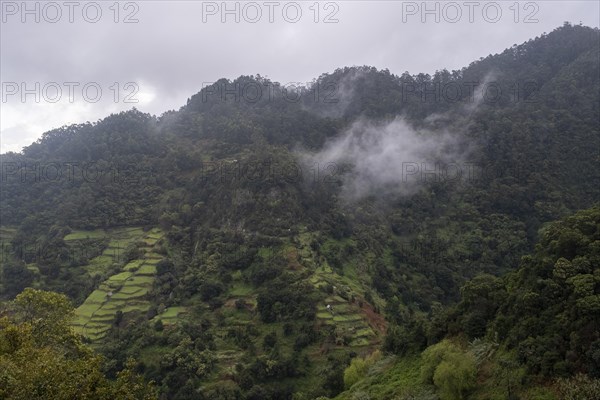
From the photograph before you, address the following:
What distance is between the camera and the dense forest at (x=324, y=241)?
1914 centimetres

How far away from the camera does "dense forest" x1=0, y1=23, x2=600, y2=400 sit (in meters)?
19.1

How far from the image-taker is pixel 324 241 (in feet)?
162

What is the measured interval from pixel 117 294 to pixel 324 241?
2199 centimetres

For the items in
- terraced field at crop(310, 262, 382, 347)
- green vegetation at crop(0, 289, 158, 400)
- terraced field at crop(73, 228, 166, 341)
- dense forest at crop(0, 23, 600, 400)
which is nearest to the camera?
green vegetation at crop(0, 289, 158, 400)

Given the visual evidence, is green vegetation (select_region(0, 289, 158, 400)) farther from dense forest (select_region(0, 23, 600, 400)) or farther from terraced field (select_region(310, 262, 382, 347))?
terraced field (select_region(310, 262, 382, 347))

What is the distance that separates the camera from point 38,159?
71625 millimetres

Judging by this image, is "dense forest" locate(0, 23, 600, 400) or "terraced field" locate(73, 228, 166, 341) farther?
"terraced field" locate(73, 228, 166, 341)

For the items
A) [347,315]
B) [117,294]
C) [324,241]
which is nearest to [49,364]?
[347,315]

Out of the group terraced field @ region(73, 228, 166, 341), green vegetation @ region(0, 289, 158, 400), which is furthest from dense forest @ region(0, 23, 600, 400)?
terraced field @ region(73, 228, 166, 341)

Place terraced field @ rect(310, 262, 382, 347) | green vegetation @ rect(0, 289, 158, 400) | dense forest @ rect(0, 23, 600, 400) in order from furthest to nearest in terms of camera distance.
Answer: terraced field @ rect(310, 262, 382, 347)
dense forest @ rect(0, 23, 600, 400)
green vegetation @ rect(0, 289, 158, 400)

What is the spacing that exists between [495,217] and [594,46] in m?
44.3

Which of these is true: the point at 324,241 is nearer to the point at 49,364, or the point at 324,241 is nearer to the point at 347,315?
the point at 347,315

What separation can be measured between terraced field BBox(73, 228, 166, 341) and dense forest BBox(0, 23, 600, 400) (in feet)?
0.72

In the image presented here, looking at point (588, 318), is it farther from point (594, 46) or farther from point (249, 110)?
point (594, 46)
